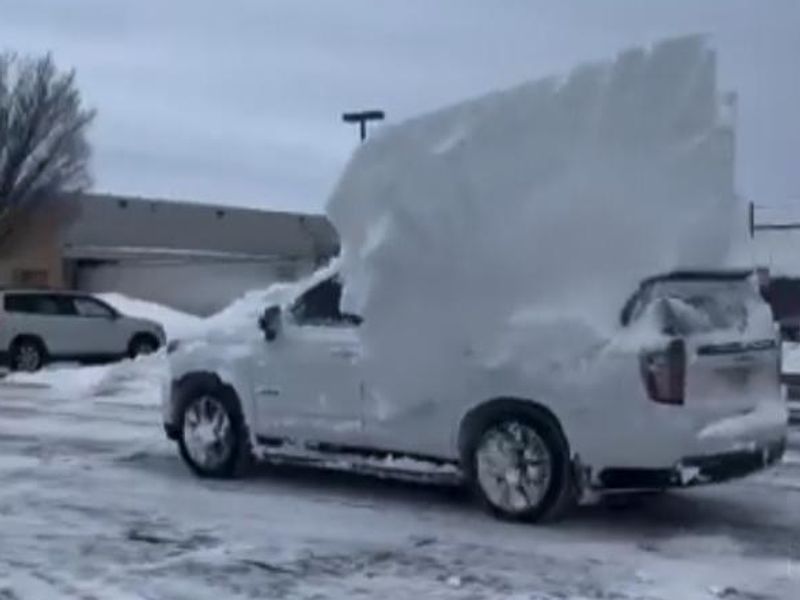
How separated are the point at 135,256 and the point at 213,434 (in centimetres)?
4320

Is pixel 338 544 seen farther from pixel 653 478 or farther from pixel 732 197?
pixel 732 197

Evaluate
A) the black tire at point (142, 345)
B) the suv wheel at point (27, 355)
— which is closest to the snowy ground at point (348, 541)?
the suv wheel at point (27, 355)

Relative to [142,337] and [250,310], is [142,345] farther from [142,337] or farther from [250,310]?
[250,310]

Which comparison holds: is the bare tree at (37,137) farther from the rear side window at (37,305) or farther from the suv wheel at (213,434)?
the suv wheel at (213,434)

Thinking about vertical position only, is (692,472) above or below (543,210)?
below

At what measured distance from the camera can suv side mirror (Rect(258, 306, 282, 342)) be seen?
11.3m

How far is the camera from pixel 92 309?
94.9 ft

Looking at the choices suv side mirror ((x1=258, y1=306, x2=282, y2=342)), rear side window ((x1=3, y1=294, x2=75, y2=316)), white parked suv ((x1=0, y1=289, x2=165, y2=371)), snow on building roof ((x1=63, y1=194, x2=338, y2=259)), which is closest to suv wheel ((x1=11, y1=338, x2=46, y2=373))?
white parked suv ((x1=0, y1=289, x2=165, y2=371))

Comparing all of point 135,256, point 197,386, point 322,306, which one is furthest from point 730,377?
point 135,256

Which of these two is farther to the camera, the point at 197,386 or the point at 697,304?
the point at 197,386

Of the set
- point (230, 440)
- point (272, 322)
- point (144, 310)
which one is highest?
point (144, 310)

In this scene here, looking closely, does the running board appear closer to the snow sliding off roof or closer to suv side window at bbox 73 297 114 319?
the snow sliding off roof

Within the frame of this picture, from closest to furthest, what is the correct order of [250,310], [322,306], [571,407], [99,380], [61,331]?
[571,407] < [322,306] < [250,310] < [99,380] < [61,331]

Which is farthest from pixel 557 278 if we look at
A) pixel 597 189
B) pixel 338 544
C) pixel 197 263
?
pixel 197 263
